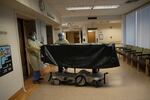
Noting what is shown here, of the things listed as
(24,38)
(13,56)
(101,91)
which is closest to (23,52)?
(24,38)

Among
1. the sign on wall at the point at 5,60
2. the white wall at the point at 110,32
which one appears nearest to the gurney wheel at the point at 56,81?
the sign on wall at the point at 5,60

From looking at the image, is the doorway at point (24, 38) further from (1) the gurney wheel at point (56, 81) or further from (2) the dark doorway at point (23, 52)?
(1) the gurney wheel at point (56, 81)

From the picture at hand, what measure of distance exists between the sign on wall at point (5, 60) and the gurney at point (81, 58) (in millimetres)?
1395

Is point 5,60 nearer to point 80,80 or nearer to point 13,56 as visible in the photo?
point 13,56

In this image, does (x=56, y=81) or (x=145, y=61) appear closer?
(x=56, y=81)

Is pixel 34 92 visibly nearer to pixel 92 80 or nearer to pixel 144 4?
pixel 92 80

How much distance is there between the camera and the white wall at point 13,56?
10.8 feet

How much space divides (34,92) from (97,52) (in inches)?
80.2

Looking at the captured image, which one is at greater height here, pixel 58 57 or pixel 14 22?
pixel 14 22

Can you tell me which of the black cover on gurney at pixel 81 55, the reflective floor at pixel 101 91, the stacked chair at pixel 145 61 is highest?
the black cover on gurney at pixel 81 55

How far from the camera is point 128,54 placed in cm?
734

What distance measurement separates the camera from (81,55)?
4.58 m

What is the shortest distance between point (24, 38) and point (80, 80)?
261cm

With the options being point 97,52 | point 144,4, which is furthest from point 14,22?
point 144,4
